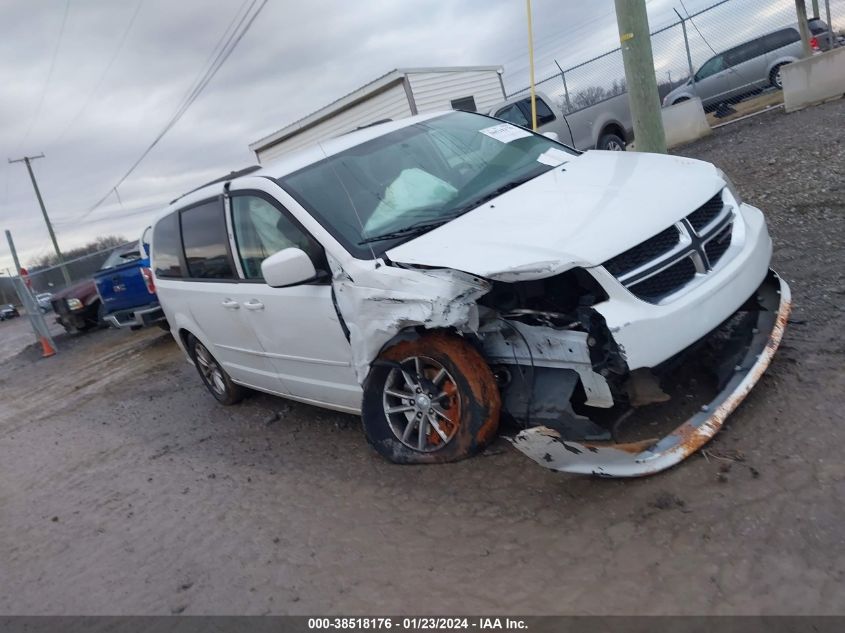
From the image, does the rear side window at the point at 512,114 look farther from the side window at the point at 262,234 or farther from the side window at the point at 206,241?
the side window at the point at 262,234

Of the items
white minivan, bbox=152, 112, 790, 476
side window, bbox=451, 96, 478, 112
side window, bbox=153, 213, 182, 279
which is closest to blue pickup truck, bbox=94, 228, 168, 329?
side window, bbox=153, 213, 182, 279

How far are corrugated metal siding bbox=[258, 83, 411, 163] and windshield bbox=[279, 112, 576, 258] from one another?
16037 millimetres

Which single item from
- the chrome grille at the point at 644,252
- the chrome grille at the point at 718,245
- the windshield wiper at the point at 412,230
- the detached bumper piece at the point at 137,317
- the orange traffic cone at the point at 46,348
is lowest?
the orange traffic cone at the point at 46,348

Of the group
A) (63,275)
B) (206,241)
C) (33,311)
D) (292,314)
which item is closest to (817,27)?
(206,241)

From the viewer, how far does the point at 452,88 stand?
22.8 m

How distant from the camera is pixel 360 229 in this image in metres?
3.98

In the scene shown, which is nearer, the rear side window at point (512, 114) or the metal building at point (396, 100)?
the rear side window at point (512, 114)

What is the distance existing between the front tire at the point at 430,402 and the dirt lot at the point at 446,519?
21cm

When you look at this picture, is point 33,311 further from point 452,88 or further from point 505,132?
point 452,88

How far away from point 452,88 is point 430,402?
20.7 metres

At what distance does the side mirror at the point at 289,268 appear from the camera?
3.84 metres

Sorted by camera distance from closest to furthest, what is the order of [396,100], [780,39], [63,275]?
[780,39]
[396,100]
[63,275]

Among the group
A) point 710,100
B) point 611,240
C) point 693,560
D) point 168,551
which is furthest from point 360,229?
point 710,100

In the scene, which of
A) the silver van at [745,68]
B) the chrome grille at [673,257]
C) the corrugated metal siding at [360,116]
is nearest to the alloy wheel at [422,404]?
the chrome grille at [673,257]
